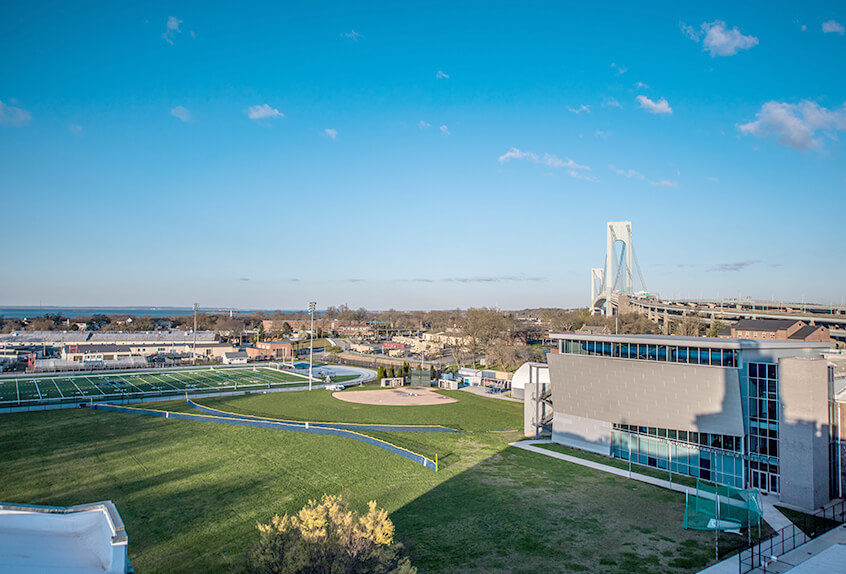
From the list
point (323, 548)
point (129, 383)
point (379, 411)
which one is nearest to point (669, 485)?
point (323, 548)

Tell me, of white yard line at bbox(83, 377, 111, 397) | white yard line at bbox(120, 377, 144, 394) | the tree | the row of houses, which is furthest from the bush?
the row of houses

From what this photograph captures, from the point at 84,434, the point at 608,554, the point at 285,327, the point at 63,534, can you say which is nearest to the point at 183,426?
the point at 84,434

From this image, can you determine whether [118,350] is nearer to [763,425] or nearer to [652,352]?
[652,352]

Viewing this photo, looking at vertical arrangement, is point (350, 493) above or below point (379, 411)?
above

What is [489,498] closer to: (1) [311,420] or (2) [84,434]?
(1) [311,420]


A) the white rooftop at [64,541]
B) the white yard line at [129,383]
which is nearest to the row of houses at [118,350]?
the white yard line at [129,383]

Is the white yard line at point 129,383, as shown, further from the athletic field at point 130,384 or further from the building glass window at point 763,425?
the building glass window at point 763,425

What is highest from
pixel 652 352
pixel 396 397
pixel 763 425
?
pixel 652 352
